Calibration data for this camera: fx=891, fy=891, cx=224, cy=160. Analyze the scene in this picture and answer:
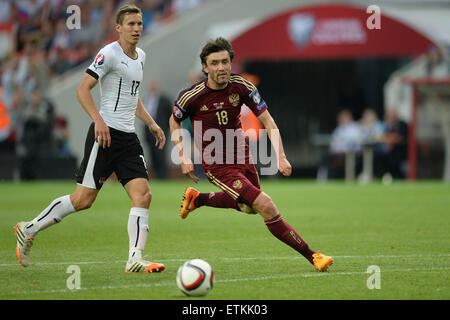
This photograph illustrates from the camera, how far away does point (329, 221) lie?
13.6 m

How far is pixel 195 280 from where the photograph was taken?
276 inches

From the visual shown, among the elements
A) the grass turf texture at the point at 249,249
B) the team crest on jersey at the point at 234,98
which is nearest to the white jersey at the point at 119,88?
the team crest on jersey at the point at 234,98

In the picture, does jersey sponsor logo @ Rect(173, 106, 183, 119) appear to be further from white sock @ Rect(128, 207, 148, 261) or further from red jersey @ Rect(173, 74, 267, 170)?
white sock @ Rect(128, 207, 148, 261)

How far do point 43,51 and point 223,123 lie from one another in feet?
64.3

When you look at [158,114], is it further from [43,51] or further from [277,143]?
[277,143]

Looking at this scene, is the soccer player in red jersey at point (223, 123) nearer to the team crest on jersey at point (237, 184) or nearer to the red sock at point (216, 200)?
the team crest on jersey at point (237, 184)

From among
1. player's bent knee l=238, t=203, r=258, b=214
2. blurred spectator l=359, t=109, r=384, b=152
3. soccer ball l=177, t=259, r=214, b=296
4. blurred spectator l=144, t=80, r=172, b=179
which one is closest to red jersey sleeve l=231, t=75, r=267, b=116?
player's bent knee l=238, t=203, r=258, b=214

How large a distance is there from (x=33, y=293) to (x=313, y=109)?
20.7m

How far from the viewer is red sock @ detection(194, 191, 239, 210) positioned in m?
10.3

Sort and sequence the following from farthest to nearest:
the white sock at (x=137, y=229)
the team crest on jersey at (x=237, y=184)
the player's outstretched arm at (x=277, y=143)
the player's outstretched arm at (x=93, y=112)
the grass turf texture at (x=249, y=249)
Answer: the team crest on jersey at (x=237, y=184), the white sock at (x=137, y=229), the player's outstretched arm at (x=277, y=143), the player's outstretched arm at (x=93, y=112), the grass turf texture at (x=249, y=249)

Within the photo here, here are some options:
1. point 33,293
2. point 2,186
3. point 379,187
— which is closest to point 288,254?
point 33,293

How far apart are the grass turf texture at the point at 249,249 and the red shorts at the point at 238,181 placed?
27.7 inches

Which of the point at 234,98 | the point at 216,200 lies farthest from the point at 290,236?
the point at 216,200

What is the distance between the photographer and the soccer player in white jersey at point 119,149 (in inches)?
334
